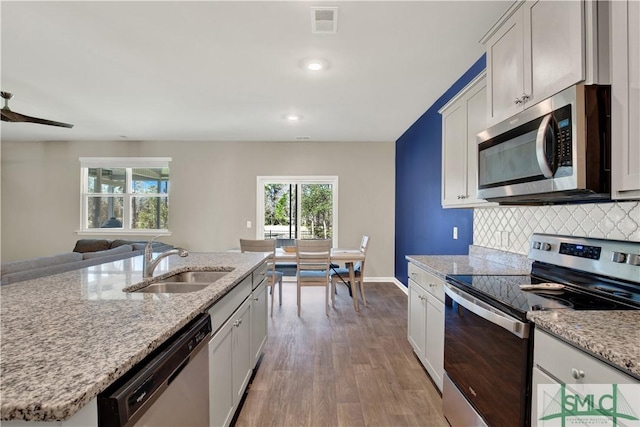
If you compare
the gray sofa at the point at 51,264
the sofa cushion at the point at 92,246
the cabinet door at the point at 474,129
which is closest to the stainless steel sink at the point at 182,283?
the gray sofa at the point at 51,264

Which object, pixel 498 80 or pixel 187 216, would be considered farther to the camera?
pixel 187 216

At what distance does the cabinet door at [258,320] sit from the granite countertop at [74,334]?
638 mm

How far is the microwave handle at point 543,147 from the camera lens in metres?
1.34

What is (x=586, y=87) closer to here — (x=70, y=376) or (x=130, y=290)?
(x=70, y=376)

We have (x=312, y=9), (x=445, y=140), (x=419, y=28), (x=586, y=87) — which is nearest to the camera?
(x=586, y=87)

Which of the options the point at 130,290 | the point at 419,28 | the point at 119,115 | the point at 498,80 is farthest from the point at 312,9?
the point at 119,115

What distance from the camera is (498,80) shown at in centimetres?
181

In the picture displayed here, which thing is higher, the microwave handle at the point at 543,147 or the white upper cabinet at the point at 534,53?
the white upper cabinet at the point at 534,53

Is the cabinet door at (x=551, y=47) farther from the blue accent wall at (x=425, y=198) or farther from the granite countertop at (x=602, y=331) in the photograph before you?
the blue accent wall at (x=425, y=198)

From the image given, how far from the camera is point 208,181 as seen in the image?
5719 mm

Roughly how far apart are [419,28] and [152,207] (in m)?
5.37

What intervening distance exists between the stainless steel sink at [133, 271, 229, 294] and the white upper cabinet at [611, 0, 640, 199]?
1854 mm

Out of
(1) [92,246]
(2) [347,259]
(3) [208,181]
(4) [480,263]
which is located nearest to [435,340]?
(4) [480,263]

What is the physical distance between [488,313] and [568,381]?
390 millimetres
